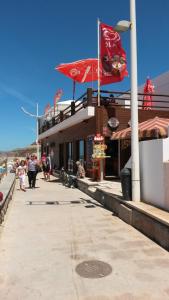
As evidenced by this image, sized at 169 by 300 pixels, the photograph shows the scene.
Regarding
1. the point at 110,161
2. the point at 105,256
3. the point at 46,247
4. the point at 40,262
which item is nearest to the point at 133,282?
the point at 105,256

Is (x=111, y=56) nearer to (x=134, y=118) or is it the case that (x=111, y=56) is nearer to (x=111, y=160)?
(x=134, y=118)

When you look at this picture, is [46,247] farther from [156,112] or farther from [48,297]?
[156,112]

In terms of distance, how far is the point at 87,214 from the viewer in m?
10.3

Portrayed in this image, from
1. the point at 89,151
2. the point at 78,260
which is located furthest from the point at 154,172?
the point at 89,151

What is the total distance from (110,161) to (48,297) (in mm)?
13614

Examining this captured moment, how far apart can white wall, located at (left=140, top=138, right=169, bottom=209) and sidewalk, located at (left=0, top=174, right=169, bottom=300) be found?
0.98 metres

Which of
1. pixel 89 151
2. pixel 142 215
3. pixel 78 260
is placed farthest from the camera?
pixel 89 151

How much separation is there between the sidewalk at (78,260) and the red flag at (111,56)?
22.4 ft

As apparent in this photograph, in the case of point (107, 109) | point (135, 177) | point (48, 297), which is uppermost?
point (107, 109)

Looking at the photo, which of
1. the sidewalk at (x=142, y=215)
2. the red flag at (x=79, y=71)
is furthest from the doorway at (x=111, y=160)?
the sidewalk at (x=142, y=215)

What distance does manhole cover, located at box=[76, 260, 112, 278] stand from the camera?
17.2ft

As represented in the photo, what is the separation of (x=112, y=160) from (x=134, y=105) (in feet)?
28.0

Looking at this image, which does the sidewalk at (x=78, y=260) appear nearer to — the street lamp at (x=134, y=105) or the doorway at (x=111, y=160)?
the street lamp at (x=134, y=105)

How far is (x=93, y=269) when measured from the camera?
549 cm
